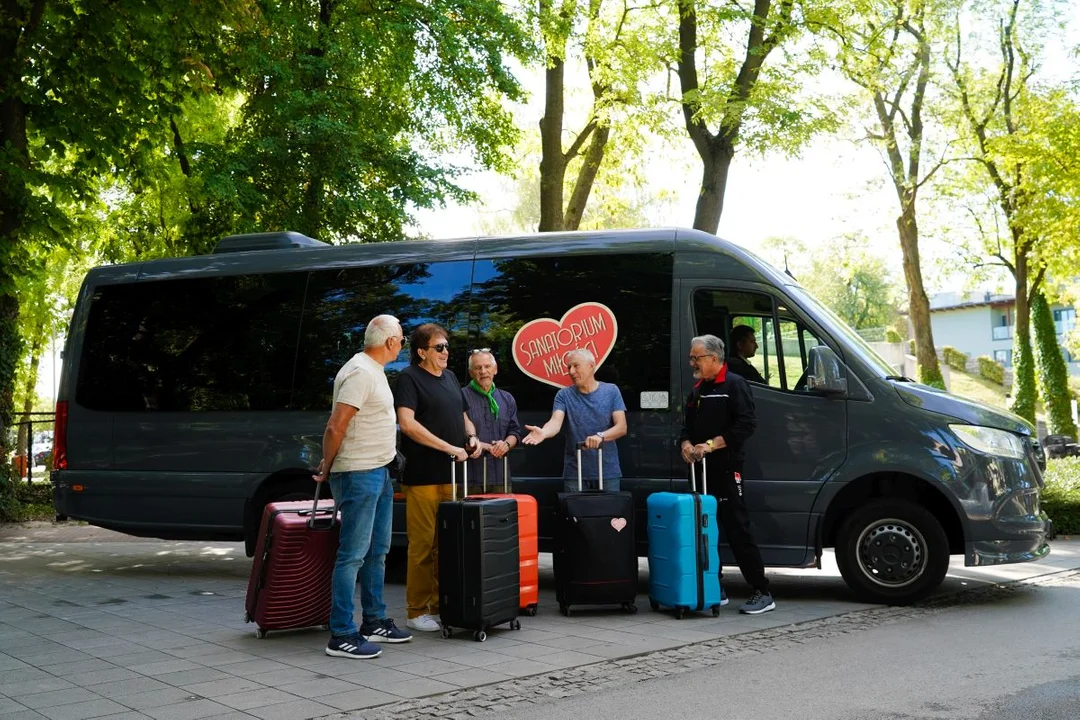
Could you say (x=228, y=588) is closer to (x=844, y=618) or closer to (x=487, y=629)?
(x=487, y=629)

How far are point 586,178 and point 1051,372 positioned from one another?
47.9 ft

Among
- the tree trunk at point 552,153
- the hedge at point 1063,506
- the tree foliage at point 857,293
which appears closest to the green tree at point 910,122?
the tree trunk at point 552,153

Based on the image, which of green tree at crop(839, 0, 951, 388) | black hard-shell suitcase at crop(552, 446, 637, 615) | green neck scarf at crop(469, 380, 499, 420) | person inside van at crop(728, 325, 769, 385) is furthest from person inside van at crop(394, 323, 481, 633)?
green tree at crop(839, 0, 951, 388)

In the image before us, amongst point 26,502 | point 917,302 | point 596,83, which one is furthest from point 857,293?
point 26,502

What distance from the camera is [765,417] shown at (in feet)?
27.8

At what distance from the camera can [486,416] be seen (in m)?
8.02

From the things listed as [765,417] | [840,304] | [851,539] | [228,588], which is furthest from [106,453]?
[840,304]

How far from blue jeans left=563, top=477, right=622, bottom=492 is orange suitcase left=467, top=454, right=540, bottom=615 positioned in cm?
67

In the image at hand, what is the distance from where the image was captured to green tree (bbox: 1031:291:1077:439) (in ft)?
89.8

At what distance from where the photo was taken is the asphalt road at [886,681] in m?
5.21

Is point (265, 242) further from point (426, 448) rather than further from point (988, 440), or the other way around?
point (988, 440)

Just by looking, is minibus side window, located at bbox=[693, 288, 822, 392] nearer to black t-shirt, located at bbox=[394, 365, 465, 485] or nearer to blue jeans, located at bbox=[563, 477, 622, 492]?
blue jeans, located at bbox=[563, 477, 622, 492]

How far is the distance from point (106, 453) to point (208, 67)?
732cm

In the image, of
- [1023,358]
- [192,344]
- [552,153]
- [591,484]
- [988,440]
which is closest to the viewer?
[988,440]
